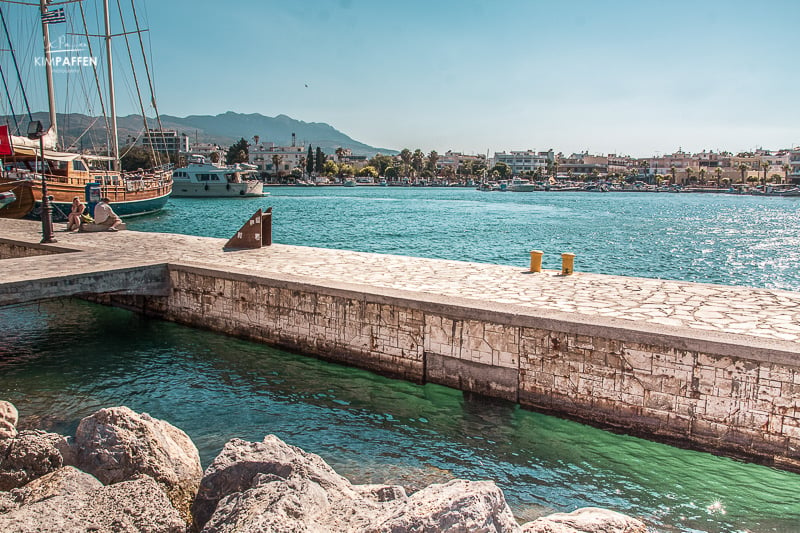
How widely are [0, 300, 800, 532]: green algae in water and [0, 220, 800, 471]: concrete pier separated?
33 centimetres

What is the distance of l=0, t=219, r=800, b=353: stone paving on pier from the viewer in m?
8.47

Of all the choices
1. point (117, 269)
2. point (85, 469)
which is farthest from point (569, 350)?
point (117, 269)

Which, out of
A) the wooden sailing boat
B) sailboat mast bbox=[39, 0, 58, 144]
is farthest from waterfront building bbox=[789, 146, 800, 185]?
sailboat mast bbox=[39, 0, 58, 144]

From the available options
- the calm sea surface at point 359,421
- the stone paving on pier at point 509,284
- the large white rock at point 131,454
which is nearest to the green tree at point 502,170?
the stone paving on pier at point 509,284

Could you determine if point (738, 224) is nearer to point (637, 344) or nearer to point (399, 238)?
point (399, 238)

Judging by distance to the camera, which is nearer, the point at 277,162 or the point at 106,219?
the point at 106,219

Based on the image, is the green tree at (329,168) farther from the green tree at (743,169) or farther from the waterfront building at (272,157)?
the green tree at (743,169)

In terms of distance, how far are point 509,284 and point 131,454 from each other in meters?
7.41

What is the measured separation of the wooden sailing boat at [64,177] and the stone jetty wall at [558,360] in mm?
17714

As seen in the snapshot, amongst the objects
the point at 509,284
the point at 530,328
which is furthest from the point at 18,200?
the point at 530,328

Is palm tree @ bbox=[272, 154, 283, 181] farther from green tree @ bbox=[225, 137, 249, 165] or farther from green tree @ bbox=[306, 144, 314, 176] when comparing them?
green tree @ bbox=[225, 137, 249, 165]

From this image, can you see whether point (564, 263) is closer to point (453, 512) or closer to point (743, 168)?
point (453, 512)

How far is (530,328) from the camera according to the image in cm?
848

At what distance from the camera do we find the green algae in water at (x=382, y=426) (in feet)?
21.4
